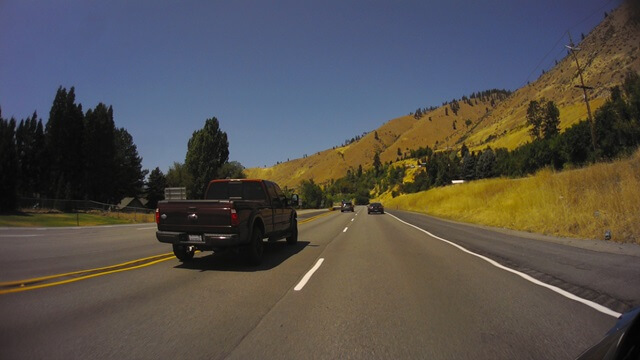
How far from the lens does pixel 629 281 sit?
24.2 ft

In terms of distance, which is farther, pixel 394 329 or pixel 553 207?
pixel 553 207

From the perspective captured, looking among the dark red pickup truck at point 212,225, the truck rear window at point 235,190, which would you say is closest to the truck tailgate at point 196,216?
the dark red pickup truck at point 212,225

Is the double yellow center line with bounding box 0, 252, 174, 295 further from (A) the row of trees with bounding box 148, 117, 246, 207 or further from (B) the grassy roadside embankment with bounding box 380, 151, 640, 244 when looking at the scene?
(A) the row of trees with bounding box 148, 117, 246, 207

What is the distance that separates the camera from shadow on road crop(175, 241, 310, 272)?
989 centimetres

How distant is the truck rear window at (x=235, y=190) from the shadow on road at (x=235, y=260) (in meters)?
1.78

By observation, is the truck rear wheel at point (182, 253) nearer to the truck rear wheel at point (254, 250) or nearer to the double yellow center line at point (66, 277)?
the double yellow center line at point (66, 277)

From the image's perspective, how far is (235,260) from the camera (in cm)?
1135

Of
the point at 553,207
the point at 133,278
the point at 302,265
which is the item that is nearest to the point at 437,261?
the point at 302,265

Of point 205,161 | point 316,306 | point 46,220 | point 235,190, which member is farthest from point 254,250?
point 205,161

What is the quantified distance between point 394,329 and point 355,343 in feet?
2.33

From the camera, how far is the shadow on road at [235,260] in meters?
9.89

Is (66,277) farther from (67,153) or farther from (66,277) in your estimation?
(67,153)

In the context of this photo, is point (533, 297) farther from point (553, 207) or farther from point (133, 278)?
point (553, 207)

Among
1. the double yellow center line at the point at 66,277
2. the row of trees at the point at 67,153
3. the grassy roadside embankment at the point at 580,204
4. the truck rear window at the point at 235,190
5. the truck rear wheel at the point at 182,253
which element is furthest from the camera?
the row of trees at the point at 67,153
